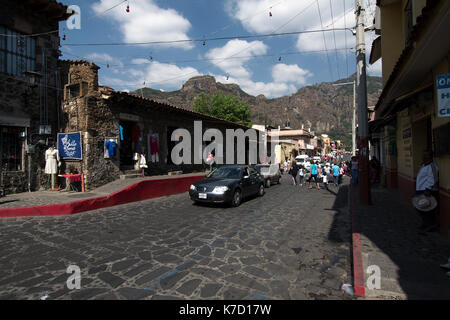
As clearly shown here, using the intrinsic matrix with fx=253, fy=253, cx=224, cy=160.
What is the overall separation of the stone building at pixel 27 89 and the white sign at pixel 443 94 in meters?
12.3

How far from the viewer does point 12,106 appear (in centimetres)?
961

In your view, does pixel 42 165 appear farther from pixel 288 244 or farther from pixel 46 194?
pixel 288 244

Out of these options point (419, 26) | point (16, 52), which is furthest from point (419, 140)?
point (16, 52)

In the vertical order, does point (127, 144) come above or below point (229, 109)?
below

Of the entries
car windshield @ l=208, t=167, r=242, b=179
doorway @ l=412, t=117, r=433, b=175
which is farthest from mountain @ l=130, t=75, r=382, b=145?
doorway @ l=412, t=117, r=433, b=175

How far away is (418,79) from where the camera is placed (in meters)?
6.61

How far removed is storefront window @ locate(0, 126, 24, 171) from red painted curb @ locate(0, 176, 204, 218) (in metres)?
3.26

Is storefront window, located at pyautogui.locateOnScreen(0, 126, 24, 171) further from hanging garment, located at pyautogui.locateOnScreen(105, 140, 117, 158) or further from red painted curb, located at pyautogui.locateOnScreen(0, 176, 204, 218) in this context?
red painted curb, located at pyautogui.locateOnScreen(0, 176, 204, 218)

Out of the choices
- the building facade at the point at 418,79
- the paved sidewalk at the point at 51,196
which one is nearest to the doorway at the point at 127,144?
the paved sidewalk at the point at 51,196

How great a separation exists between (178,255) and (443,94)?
15.5ft

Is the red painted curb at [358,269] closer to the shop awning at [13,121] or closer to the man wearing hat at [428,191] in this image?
the man wearing hat at [428,191]

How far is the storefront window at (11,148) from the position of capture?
9.41 metres

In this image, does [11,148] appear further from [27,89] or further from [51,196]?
[51,196]
